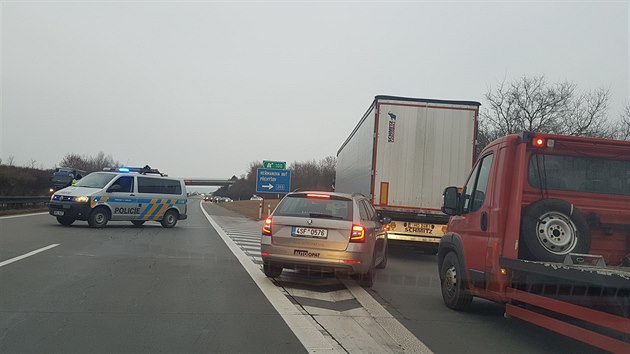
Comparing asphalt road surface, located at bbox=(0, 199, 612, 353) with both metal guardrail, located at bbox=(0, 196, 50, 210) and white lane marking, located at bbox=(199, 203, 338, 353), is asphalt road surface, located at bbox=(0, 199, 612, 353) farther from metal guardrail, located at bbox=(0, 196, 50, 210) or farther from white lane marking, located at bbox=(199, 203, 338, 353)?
metal guardrail, located at bbox=(0, 196, 50, 210)

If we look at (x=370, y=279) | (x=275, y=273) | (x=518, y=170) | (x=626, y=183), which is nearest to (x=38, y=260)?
(x=275, y=273)

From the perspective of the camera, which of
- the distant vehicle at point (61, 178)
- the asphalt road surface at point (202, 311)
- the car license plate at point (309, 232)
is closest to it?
the asphalt road surface at point (202, 311)

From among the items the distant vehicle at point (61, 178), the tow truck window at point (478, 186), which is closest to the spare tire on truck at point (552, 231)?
the tow truck window at point (478, 186)

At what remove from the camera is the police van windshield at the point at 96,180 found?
60.0ft

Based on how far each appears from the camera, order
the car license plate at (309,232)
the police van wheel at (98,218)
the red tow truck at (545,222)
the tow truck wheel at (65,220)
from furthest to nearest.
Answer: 1. the tow truck wheel at (65,220)
2. the police van wheel at (98,218)
3. the car license plate at (309,232)
4. the red tow truck at (545,222)

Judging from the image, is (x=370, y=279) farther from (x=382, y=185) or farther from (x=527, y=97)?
(x=527, y=97)

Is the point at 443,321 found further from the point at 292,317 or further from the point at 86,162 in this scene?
the point at 86,162

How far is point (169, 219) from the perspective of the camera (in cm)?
2078

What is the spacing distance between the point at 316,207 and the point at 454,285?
8.99 ft

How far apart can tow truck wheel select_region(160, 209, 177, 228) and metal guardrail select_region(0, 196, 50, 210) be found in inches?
362

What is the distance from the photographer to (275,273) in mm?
9469

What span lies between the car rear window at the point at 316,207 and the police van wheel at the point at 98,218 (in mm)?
11044

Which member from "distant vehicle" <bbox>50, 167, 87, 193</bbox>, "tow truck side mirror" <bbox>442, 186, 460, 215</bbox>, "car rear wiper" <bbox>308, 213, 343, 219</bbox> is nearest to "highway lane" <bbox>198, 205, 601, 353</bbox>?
"car rear wiper" <bbox>308, 213, 343, 219</bbox>

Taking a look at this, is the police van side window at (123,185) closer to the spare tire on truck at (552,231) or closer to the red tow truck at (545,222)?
the red tow truck at (545,222)
